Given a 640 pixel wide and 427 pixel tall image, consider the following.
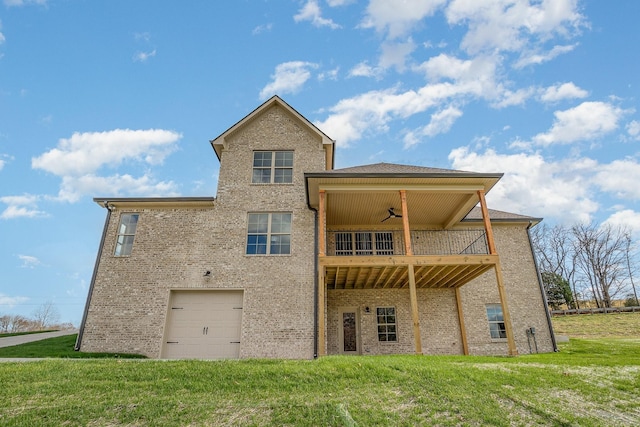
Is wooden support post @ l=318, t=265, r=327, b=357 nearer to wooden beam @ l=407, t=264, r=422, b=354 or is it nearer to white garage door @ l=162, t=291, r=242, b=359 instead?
wooden beam @ l=407, t=264, r=422, b=354

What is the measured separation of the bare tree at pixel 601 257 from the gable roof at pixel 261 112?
33.1m

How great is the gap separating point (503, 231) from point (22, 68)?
2434 cm

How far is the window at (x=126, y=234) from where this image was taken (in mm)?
11586

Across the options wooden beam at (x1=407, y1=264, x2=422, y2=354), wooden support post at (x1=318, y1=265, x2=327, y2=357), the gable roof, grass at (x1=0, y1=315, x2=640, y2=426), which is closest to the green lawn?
grass at (x1=0, y1=315, x2=640, y2=426)

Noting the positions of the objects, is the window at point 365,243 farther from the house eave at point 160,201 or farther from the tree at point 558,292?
the tree at point 558,292

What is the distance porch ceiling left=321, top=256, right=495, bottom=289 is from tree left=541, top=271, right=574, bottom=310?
22836mm

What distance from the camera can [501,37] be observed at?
12711mm

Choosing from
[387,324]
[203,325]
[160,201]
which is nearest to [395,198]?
[387,324]

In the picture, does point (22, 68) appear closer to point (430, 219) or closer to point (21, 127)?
point (21, 127)

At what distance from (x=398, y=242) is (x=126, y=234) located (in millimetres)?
10498

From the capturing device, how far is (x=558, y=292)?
2925 centimetres

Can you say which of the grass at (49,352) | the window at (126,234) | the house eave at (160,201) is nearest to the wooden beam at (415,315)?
the house eave at (160,201)

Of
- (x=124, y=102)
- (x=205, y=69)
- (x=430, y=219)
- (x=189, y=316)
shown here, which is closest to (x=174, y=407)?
(x=189, y=316)

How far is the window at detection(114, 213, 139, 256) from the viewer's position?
11.6m
